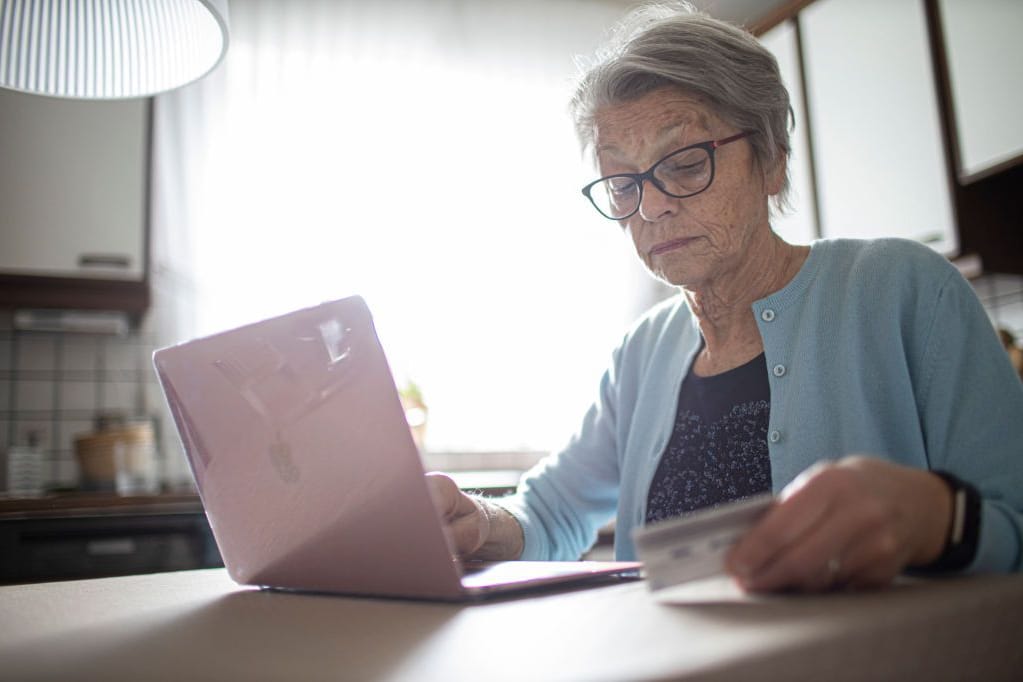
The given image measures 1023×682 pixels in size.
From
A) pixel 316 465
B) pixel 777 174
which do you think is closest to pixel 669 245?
pixel 777 174

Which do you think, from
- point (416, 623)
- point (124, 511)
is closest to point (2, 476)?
point (124, 511)

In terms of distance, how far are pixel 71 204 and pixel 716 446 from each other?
2.04 metres

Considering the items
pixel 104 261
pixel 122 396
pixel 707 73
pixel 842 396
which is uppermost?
pixel 104 261

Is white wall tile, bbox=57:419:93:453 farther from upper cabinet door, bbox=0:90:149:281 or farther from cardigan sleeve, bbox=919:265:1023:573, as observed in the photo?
cardigan sleeve, bbox=919:265:1023:573

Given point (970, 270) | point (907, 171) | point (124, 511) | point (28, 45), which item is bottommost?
point (124, 511)

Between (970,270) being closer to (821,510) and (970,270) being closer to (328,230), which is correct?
(328,230)

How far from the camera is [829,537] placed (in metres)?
0.46

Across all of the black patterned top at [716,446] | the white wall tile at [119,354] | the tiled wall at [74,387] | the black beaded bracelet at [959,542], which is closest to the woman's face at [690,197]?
the black patterned top at [716,446]

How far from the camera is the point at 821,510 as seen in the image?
46 cm

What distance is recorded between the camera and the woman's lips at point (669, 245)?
108 cm

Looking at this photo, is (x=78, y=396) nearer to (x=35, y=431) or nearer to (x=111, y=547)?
(x=35, y=431)

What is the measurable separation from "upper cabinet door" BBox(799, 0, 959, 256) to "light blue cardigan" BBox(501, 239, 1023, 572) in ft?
4.78

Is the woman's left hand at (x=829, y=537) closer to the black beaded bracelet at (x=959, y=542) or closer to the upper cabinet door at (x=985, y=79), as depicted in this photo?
the black beaded bracelet at (x=959, y=542)

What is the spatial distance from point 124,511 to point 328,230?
1.17 m
